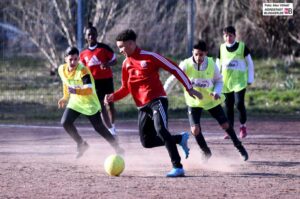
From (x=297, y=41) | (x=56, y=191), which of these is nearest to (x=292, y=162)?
(x=56, y=191)

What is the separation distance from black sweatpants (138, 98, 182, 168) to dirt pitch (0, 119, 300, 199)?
0.36 metres

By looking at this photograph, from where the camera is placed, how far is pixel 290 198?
7.78 metres

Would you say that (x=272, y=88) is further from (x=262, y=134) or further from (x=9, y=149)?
(x=9, y=149)

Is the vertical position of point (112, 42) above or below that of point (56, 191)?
below

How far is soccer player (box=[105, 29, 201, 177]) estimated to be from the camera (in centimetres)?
897

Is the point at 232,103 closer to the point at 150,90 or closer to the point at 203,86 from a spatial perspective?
the point at 203,86

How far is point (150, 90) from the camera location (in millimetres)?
9094

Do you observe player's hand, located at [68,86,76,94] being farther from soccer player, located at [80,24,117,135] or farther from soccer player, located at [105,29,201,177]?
soccer player, located at [80,24,117,135]

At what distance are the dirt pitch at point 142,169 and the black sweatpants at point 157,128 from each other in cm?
36

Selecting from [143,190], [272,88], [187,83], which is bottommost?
[272,88]

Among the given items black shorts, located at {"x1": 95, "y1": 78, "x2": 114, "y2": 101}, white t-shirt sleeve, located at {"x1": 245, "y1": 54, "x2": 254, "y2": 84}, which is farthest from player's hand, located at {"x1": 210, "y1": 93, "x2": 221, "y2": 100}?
black shorts, located at {"x1": 95, "y1": 78, "x2": 114, "y2": 101}

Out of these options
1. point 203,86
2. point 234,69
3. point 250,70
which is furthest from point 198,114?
point 234,69

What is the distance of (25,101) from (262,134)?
18.1 ft

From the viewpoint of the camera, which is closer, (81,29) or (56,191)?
(56,191)
